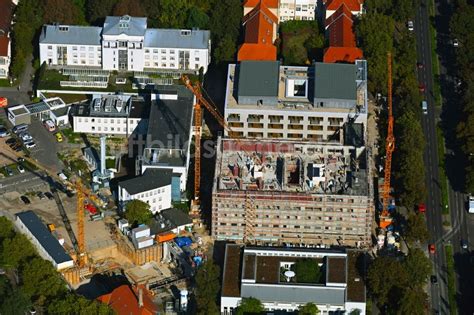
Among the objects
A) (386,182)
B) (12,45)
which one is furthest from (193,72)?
(386,182)

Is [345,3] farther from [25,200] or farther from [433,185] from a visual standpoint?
[25,200]

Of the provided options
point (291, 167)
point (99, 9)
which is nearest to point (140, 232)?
point (291, 167)

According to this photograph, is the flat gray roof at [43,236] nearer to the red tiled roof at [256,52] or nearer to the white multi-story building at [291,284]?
the white multi-story building at [291,284]

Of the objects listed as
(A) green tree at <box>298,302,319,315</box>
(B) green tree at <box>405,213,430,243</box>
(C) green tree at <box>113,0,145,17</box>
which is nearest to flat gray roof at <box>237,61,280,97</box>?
(B) green tree at <box>405,213,430,243</box>

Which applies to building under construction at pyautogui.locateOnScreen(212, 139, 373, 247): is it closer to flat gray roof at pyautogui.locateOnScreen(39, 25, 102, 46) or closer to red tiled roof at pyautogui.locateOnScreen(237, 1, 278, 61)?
red tiled roof at pyautogui.locateOnScreen(237, 1, 278, 61)

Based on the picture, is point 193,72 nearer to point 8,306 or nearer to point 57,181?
point 57,181
